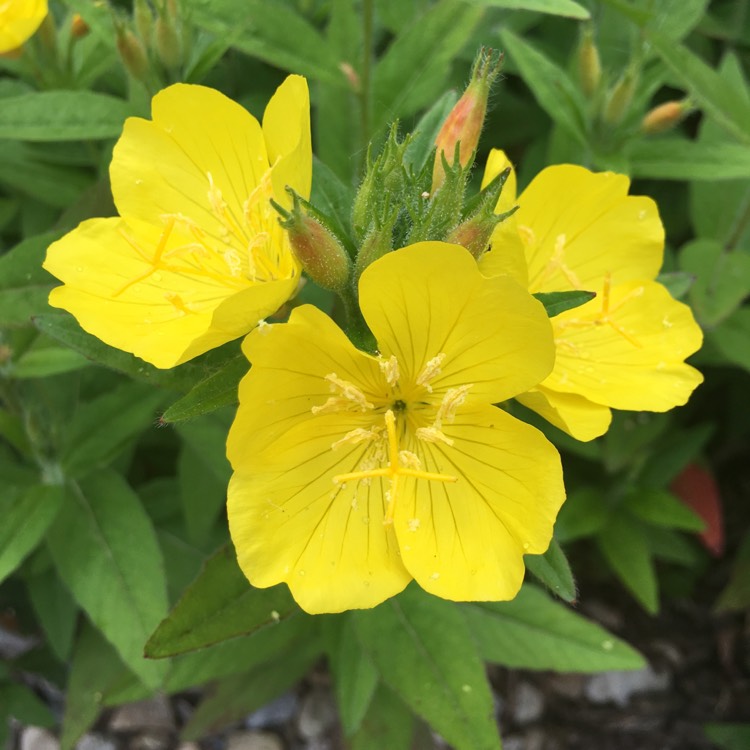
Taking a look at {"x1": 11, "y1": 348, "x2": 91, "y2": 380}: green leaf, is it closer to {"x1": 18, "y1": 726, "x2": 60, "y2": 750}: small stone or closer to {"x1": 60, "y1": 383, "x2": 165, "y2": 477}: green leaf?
{"x1": 60, "y1": 383, "x2": 165, "y2": 477}: green leaf

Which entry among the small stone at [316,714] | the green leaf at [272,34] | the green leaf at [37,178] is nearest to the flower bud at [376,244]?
the green leaf at [272,34]

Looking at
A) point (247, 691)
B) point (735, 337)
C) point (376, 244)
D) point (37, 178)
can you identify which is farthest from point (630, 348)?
point (37, 178)

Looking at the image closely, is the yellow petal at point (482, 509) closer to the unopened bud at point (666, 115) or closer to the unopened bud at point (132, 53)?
the unopened bud at point (132, 53)

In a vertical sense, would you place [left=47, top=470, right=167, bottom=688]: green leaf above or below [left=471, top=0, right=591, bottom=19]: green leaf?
below

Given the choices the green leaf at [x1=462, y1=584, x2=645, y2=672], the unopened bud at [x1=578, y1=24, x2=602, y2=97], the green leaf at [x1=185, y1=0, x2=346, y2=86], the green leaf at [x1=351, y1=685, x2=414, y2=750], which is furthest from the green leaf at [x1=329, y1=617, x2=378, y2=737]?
the unopened bud at [x1=578, y1=24, x2=602, y2=97]

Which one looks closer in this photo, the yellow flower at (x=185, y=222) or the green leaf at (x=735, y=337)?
the yellow flower at (x=185, y=222)

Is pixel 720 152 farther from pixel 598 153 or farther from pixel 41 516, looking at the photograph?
pixel 41 516

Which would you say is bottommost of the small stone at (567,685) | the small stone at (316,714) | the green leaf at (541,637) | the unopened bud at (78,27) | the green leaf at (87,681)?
the small stone at (316,714)

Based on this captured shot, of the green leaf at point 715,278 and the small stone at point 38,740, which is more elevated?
the green leaf at point 715,278
